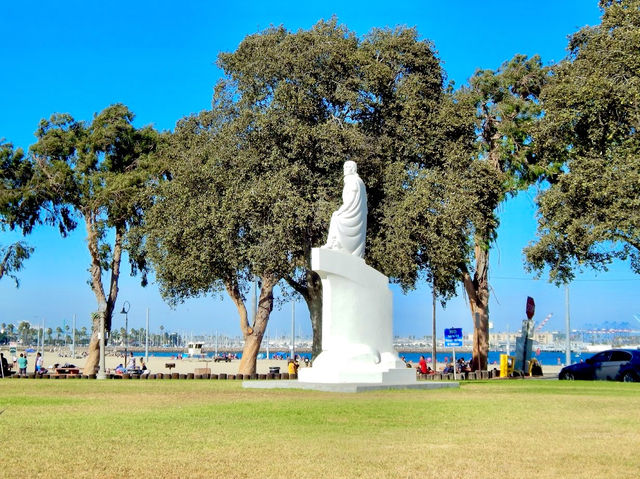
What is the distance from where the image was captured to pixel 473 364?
136 ft

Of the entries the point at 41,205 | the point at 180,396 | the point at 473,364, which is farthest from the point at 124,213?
the point at 180,396

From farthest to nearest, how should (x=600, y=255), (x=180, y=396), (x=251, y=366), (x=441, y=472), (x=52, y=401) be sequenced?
(x=251, y=366) < (x=600, y=255) < (x=180, y=396) < (x=52, y=401) < (x=441, y=472)

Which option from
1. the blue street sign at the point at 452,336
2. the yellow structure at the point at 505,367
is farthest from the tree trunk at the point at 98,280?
the yellow structure at the point at 505,367

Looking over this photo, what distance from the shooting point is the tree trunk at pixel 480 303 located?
133ft

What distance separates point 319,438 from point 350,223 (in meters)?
13.0

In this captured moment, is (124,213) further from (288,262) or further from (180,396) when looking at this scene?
(180,396)

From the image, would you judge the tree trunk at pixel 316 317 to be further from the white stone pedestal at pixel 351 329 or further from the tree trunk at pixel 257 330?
the white stone pedestal at pixel 351 329

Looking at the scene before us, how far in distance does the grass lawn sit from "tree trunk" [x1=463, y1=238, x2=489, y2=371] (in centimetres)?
2264

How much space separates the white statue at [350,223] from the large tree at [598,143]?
8.78 meters

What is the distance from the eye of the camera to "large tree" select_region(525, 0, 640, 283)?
2703cm

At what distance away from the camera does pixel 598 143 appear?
29.1 metres

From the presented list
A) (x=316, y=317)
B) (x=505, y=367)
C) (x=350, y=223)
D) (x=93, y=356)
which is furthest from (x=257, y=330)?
(x=350, y=223)

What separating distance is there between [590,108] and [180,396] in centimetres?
1799

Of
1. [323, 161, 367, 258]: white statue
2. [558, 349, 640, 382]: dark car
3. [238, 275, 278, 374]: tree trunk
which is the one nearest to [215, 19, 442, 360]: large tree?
[238, 275, 278, 374]: tree trunk
